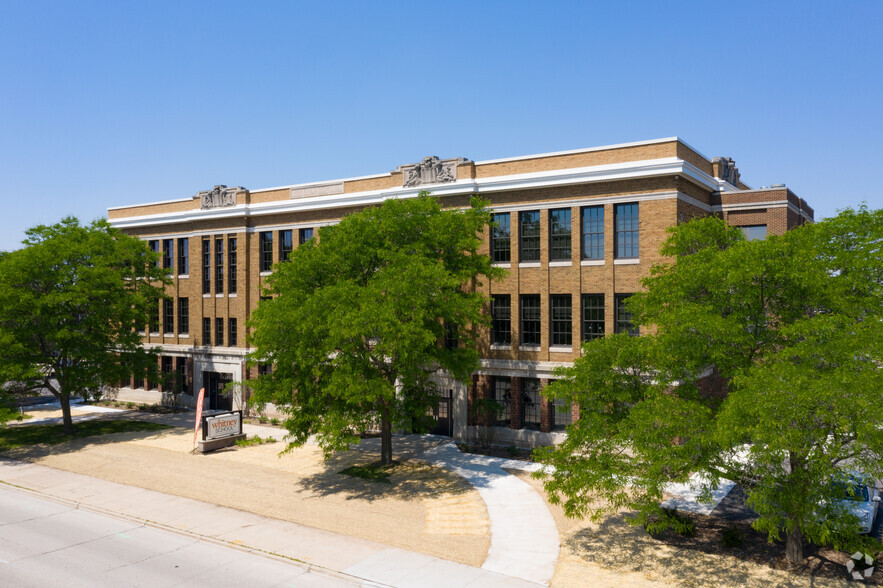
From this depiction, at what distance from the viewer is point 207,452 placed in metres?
30.6

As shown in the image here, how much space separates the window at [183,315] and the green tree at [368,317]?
21.5 m

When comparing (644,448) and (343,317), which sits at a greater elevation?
(343,317)

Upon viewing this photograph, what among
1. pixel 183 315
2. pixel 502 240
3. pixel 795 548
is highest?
pixel 502 240

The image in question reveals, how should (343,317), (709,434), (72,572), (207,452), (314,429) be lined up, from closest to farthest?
1. (709,434)
2. (72,572)
3. (343,317)
4. (314,429)
5. (207,452)

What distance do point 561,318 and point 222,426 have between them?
18.0m

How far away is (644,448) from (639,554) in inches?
153

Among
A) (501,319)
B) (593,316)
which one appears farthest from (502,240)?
(593,316)

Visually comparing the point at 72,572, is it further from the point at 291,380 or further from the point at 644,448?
the point at 644,448

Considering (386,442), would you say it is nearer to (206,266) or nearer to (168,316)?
(206,266)

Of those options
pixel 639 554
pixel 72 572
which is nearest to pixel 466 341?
pixel 639 554

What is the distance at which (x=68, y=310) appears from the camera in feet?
110

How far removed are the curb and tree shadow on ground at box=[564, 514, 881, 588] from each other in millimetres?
6345

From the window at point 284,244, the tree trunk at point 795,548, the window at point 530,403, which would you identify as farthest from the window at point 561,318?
the window at point 284,244

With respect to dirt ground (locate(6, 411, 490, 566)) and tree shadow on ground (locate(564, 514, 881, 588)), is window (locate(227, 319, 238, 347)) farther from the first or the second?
tree shadow on ground (locate(564, 514, 881, 588))
